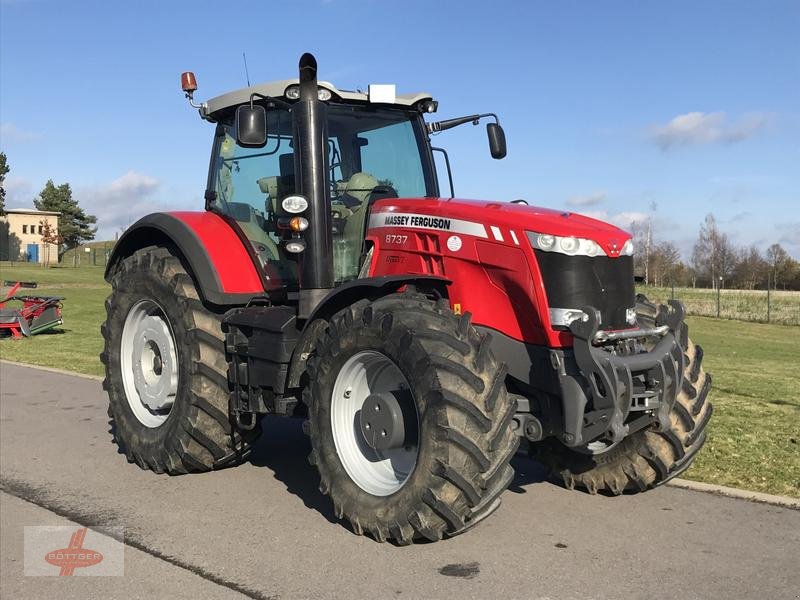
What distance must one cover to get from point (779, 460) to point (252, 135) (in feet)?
14.8

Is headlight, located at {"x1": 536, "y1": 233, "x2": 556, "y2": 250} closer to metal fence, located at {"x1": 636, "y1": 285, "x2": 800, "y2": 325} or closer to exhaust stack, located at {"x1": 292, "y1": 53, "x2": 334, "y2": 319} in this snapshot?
exhaust stack, located at {"x1": 292, "y1": 53, "x2": 334, "y2": 319}

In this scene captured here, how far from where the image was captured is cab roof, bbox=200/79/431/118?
559 centimetres

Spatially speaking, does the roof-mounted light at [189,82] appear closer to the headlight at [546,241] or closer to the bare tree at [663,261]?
the headlight at [546,241]

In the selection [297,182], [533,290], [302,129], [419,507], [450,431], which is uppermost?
[302,129]

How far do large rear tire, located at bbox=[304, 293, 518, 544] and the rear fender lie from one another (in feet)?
4.25

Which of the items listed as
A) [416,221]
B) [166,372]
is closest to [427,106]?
[416,221]

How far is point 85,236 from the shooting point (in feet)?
273

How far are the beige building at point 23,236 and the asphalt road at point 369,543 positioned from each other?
7258 cm

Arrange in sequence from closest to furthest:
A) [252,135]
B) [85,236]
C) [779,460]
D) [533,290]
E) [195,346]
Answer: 1. [533,290]
2. [252,135]
3. [195,346]
4. [779,460]
5. [85,236]

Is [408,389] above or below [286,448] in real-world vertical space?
above

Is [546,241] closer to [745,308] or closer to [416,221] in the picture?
[416,221]

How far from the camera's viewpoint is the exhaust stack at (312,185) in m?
5.29

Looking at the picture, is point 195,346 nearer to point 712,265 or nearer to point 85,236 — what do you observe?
point 712,265

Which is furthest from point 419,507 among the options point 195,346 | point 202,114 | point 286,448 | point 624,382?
point 202,114
